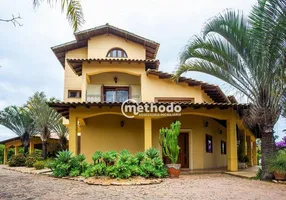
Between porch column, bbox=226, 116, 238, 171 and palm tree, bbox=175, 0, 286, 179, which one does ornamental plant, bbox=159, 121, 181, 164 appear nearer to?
palm tree, bbox=175, 0, 286, 179

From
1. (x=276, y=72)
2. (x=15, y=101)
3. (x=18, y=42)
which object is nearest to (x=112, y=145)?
(x=18, y=42)

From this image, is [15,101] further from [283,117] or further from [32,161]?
Answer: [283,117]

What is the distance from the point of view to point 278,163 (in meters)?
11.8

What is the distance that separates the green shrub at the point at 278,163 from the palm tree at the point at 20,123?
73.5 ft

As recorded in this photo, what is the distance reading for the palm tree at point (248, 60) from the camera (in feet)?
36.1

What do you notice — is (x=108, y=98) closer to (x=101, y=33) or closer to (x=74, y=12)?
(x=101, y=33)

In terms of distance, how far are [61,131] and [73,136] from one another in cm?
1253

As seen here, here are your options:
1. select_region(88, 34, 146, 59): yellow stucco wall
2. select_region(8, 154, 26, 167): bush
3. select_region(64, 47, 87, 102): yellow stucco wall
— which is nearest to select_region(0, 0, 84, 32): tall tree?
select_region(88, 34, 146, 59): yellow stucco wall

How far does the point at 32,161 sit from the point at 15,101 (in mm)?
12472

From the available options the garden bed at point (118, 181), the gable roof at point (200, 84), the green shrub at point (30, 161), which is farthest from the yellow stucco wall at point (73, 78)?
the garden bed at point (118, 181)

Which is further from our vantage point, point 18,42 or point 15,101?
point 15,101

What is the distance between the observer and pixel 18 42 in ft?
36.7

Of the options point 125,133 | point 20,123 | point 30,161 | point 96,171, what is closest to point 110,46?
point 125,133

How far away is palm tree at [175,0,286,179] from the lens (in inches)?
433
